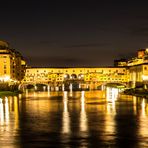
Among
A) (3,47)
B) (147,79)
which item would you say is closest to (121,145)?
(147,79)

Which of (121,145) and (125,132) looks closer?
(121,145)

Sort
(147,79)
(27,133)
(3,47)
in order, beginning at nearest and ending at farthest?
(27,133), (147,79), (3,47)

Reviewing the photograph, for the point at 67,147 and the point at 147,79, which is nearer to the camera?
the point at 67,147

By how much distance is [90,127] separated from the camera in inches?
958

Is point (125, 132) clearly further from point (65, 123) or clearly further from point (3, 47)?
point (3, 47)

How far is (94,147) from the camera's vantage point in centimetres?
1756

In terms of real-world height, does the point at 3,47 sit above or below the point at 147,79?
above

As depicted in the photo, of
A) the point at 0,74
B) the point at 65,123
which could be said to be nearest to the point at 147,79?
the point at 0,74

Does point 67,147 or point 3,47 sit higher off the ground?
point 3,47

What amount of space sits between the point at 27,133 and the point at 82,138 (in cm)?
317

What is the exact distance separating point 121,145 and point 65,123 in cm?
916

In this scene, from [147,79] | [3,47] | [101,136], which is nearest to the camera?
[101,136]

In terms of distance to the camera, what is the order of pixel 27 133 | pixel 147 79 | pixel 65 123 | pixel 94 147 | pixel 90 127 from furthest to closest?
1. pixel 147 79
2. pixel 65 123
3. pixel 90 127
4. pixel 27 133
5. pixel 94 147

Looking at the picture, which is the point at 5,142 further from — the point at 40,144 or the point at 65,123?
the point at 65,123
